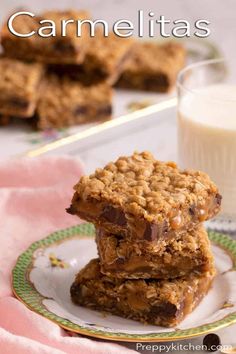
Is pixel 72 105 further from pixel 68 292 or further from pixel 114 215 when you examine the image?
pixel 114 215

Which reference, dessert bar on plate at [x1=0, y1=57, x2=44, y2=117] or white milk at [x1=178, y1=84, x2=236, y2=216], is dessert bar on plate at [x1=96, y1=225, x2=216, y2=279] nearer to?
white milk at [x1=178, y1=84, x2=236, y2=216]

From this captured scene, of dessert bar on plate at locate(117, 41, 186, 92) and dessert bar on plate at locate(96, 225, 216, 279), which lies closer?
dessert bar on plate at locate(96, 225, 216, 279)

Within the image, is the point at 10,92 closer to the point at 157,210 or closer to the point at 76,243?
the point at 76,243

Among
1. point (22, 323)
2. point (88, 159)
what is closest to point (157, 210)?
point (22, 323)

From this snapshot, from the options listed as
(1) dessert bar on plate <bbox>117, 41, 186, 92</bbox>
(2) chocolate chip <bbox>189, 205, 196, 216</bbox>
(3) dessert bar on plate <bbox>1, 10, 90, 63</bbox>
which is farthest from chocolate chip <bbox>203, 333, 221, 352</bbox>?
(1) dessert bar on plate <bbox>117, 41, 186, 92</bbox>

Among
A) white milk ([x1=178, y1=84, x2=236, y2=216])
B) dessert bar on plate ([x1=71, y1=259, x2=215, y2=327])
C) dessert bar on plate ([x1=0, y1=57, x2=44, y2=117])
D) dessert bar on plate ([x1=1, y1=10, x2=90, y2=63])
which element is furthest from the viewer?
dessert bar on plate ([x1=1, y1=10, x2=90, y2=63])

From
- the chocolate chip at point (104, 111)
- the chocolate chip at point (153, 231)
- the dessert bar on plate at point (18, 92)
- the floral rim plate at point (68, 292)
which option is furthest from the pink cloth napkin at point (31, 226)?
the chocolate chip at point (104, 111)
